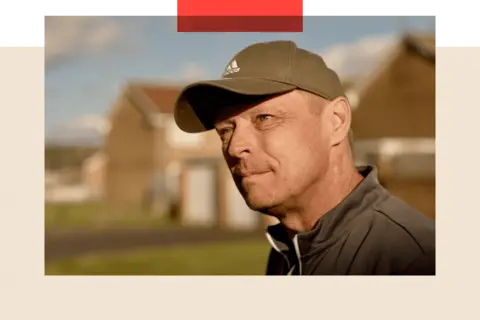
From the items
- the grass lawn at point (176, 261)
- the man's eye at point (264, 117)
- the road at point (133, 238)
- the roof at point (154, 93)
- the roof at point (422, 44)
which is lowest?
the grass lawn at point (176, 261)

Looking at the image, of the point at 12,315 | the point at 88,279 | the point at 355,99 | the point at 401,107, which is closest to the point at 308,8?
the point at 355,99

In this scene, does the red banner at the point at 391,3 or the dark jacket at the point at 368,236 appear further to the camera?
the red banner at the point at 391,3

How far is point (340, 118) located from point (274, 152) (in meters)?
0.27

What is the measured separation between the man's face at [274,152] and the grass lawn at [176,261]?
1.20 m

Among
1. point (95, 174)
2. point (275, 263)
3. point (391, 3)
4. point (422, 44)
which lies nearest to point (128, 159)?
point (95, 174)

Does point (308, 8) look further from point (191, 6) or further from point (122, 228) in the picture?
point (122, 228)

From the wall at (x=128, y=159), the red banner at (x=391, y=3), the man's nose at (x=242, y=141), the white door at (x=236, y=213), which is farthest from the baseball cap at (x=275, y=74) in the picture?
the wall at (x=128, y=159)

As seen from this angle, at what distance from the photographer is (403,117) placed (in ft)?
12.2

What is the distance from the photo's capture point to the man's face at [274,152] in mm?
2135

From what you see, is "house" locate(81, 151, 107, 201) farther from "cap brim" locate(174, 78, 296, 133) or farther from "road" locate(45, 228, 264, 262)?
"cap brim" locate(174, 78, 296, 133)

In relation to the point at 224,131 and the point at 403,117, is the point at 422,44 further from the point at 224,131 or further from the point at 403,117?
the point at 224,131

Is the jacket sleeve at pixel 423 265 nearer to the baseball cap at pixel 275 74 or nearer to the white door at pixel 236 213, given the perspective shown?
the baseball cap at pixel 275 74

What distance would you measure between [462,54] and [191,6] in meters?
1.47

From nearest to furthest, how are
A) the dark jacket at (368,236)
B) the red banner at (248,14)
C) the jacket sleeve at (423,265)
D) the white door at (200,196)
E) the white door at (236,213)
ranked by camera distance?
the dark jacket at (368,236), the jacket sleeve at (423,265), the red banner at (248,14), the white door at (236,213), the white door at (200,196)
